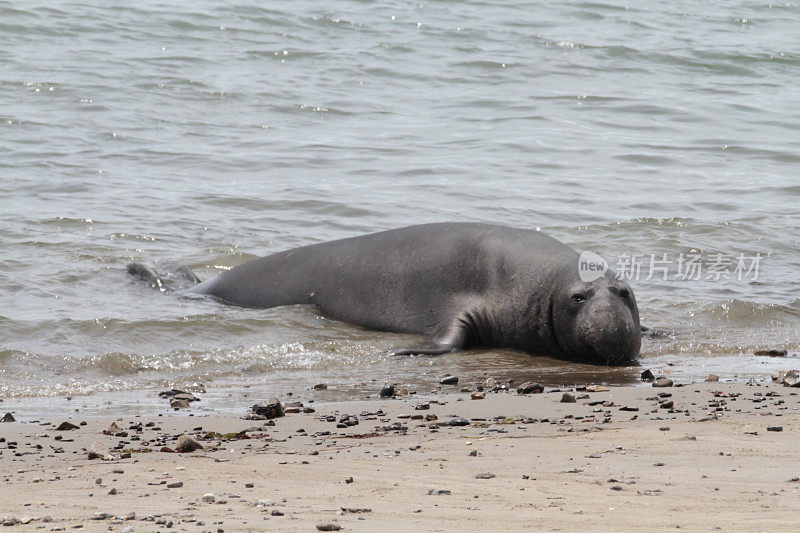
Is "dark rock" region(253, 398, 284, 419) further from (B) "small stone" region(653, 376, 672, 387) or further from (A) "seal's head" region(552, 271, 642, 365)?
(A) "seal's head" region(552, 271, 642, 365)

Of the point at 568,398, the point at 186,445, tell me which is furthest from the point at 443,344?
the point at 186,445

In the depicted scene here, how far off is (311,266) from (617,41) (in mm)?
15835

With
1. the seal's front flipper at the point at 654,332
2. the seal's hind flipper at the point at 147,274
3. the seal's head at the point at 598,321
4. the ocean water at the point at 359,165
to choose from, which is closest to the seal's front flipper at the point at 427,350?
the ocean water at the point at 359,165

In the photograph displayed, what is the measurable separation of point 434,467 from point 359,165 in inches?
395

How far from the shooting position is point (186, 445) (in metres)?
3.83

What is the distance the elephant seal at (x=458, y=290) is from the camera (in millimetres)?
6520

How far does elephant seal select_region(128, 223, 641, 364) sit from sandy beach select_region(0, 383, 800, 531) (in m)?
1.44

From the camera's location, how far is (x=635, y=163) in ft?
46.3

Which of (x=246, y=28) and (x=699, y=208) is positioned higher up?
(x=246, y=28)

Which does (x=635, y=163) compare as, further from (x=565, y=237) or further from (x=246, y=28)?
(x=246, y=28)

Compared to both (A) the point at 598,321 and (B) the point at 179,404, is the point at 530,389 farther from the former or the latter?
(B) the point at 179,404

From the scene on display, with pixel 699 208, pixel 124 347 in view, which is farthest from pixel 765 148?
pixel 124 347

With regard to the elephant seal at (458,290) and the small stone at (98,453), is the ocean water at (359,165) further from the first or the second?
the small stone at (98,453)

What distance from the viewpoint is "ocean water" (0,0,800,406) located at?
263 inches
